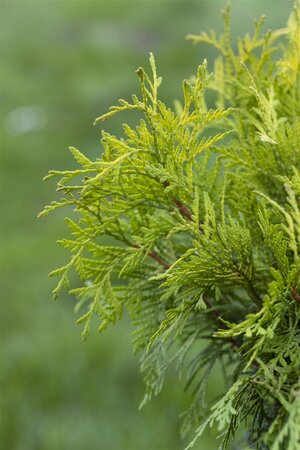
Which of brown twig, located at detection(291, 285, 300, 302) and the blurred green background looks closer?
brown twig, located at detection(291, 285, 300, 302)

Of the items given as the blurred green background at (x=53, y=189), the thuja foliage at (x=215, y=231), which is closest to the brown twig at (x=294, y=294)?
the thuja foliage at (x=215, y=231)

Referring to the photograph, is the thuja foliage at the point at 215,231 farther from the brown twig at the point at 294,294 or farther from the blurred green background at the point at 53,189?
the blurred green background at the point at 53,189

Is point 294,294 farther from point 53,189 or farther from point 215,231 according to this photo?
point 53,189

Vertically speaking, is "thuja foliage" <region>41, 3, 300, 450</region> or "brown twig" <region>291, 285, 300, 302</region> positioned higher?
"thuja foliage" <region>41, 3, 300, 450</region>

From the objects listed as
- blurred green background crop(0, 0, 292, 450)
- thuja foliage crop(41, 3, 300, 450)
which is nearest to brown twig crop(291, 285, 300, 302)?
thuja foliage crop(41, 3, 300, 450)

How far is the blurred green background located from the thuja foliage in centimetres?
315

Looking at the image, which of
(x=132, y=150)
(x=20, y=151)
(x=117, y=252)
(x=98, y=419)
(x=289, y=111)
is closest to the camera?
(x=132, y=150)

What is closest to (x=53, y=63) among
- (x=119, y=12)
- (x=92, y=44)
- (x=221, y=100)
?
(x=92, y=44)

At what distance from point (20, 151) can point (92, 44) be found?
245 inches

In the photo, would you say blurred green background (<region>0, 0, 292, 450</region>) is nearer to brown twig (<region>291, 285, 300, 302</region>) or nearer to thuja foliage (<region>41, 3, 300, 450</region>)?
thuja foliage (<region>41, 3, 300, 450</region>)

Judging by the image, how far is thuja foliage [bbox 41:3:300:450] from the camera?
49.3 inches

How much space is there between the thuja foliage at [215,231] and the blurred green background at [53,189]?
3152mm

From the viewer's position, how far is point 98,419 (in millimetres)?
4684

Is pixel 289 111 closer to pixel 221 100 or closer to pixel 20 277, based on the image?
pixel 221 100
